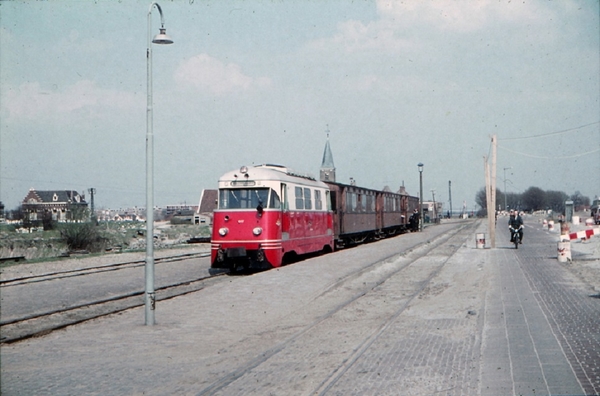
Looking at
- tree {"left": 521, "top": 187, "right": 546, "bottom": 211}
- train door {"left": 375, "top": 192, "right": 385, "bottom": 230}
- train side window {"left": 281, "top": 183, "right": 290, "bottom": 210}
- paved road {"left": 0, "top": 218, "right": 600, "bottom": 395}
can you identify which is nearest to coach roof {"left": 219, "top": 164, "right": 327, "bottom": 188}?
train side window {"left": 281, "top": 183, "right": 290, "bottom": 210}

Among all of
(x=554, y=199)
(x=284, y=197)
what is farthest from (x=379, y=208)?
(x=554, y=199)

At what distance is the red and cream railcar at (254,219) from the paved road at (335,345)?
2917 millimetres

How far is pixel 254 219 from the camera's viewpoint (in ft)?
59.8

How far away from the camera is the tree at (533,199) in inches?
5022

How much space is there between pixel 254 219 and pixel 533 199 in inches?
4780

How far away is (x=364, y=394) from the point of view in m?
6.30

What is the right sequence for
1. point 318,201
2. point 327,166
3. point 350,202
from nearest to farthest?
point 318,201, point 350,202, point 327,166

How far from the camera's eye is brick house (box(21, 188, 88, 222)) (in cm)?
3669

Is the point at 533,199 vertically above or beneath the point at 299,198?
above

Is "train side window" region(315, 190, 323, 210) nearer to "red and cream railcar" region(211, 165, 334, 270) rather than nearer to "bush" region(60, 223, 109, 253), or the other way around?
"red and cream railcar" region(211, 165, 334, 270)

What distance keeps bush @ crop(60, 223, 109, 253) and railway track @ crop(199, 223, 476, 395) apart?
799 inches

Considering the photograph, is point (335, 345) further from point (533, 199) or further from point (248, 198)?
point (533, 199)

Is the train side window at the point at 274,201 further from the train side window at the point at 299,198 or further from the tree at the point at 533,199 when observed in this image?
the tree at the point at 533,199

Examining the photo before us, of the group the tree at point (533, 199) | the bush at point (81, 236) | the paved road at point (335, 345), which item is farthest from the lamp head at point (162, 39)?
the tree at point (533, 199)
